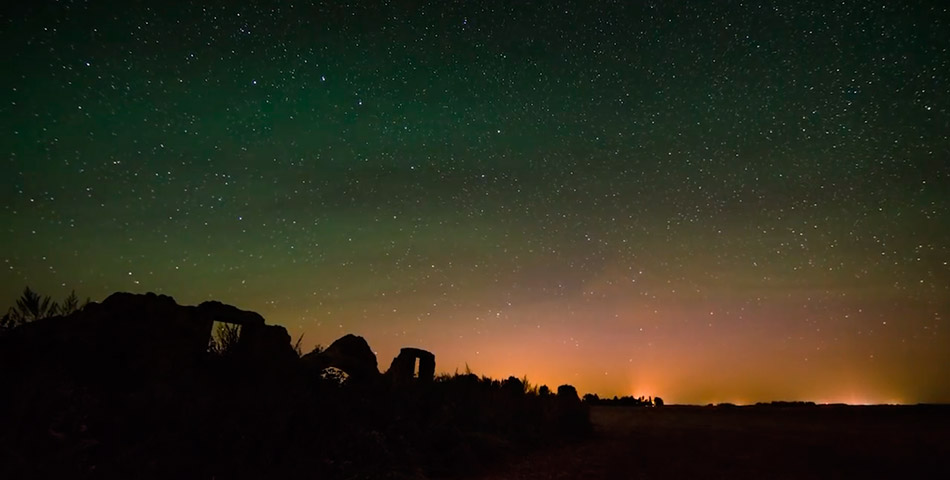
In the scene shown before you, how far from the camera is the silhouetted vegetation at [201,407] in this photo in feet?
15.9

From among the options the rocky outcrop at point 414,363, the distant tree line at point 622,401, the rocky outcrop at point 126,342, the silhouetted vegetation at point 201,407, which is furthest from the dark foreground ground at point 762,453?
the distant tree line at point 622,401

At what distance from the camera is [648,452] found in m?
10.1

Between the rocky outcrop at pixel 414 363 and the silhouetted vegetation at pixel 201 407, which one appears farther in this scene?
the rocky outcrop at pixel 414 363

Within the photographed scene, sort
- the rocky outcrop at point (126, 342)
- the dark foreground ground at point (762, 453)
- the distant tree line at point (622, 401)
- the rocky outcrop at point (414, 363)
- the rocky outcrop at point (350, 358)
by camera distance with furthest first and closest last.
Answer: the distant tree line at point (622, 401) < the rocky outcrop at point (414, 363) < the rocky outcrop at point (350, 358) < the dark foreground ground at point (762, 453) < the rocky outcrop at point (126, 342)

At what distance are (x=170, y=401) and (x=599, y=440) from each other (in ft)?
32.5

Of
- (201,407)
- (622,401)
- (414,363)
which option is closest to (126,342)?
(201,407)

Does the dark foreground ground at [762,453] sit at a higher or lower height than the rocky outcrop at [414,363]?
lower

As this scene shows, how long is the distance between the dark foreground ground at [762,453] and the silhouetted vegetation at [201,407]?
1546 millimetres

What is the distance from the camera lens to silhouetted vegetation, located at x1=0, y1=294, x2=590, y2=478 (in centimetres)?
484

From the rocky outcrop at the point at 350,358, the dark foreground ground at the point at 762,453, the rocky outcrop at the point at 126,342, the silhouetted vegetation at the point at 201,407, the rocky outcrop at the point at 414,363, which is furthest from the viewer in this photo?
the rocky outcrop at the point at 414,363

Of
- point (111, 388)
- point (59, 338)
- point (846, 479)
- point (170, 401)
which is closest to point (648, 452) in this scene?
point (846, 479)

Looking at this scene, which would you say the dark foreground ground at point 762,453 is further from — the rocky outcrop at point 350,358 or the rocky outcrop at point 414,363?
the rocky outcrop at point 414,363

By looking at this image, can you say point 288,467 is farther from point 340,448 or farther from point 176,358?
point 176,358

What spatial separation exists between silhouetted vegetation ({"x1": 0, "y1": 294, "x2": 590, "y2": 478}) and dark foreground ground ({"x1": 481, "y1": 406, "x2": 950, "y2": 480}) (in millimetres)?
1546
